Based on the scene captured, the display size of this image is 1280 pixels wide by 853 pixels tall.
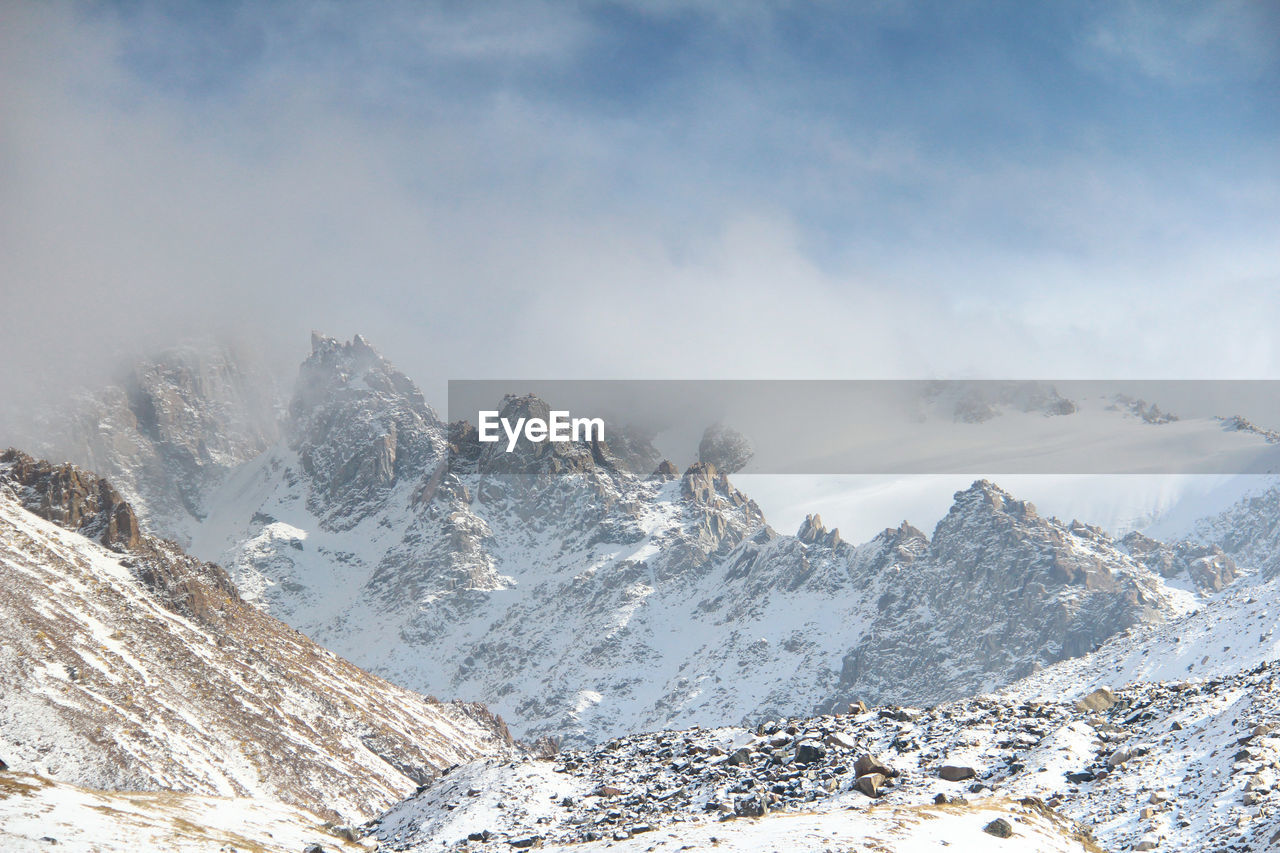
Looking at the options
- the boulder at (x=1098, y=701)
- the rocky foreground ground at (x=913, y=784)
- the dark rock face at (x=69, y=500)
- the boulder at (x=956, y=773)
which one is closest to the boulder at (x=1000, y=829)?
the rocky foreground ground at (x=913, y=784)

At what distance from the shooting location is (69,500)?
15662 centimetres

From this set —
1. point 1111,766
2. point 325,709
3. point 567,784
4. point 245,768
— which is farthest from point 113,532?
point 1111,766

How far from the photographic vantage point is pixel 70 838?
135 feet

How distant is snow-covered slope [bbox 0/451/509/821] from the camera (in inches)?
4092

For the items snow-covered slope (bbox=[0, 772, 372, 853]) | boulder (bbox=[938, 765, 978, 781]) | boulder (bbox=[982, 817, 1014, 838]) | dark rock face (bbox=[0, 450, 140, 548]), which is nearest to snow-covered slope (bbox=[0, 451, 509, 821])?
dark rock face (bbox=[0, 450, 140, 548])

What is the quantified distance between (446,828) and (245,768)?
74261 mm

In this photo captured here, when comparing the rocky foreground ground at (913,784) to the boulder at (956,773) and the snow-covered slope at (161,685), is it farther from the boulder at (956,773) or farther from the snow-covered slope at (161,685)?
the snow-covered slope at (161,685)

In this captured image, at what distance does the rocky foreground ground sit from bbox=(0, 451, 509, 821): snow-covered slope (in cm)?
5905

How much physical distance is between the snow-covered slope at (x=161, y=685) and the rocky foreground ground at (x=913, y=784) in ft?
194

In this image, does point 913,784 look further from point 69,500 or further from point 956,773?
point 69,500

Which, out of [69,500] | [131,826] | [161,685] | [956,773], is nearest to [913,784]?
[956,773]

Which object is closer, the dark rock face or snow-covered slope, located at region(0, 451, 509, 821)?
snow-covered slope, located at region(0, 451, 509, 821)

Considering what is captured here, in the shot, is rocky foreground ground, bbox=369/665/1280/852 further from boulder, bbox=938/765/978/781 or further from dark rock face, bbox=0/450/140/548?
dark rock face, bbox=0/450/140/548

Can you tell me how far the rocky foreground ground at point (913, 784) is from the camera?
123 ft
